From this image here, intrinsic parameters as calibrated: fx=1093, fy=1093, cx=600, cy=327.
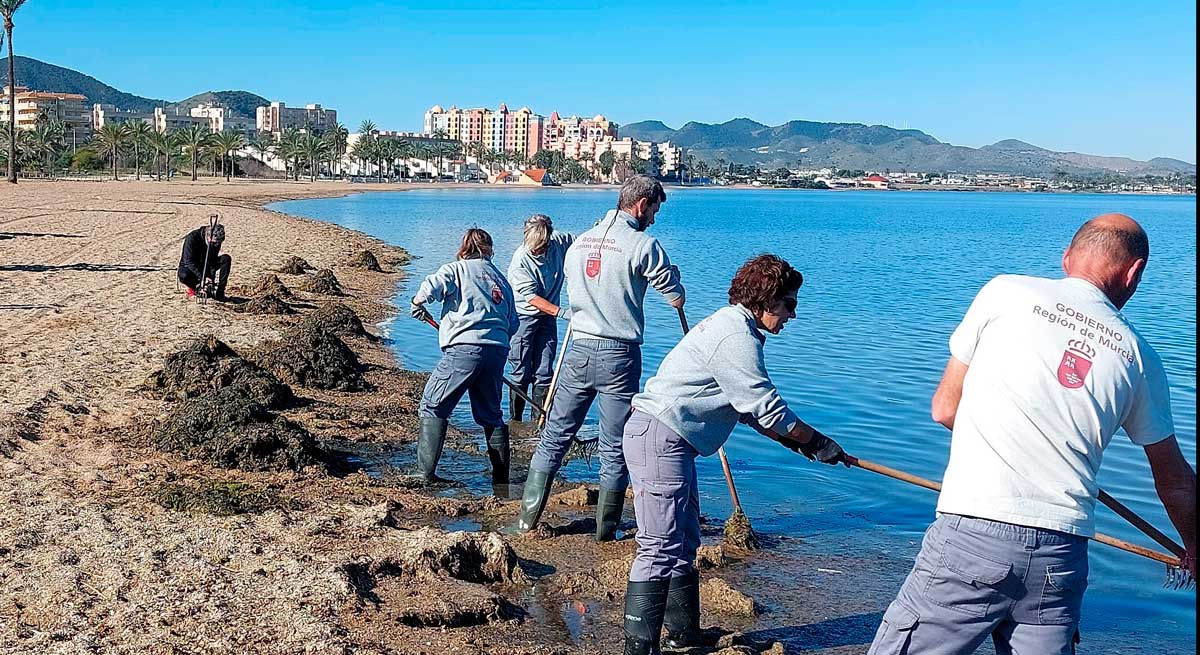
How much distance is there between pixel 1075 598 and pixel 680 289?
10.3ft

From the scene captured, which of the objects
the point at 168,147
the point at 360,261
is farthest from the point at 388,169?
the point at 360,261

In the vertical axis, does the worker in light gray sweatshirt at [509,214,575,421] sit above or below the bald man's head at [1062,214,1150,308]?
below

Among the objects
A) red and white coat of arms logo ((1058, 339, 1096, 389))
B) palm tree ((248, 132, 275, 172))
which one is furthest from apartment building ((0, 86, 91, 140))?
red and white coat of arms logo ((1058, 339, 1096, 389))

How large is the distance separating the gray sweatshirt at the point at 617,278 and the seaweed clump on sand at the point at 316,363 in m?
5.12

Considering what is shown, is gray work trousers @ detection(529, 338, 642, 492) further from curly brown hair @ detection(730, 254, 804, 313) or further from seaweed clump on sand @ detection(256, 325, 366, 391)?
seaweed clump on sand @ detection(256, 325, 366, 391)

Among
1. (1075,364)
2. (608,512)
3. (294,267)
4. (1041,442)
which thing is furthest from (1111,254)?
(294,267)

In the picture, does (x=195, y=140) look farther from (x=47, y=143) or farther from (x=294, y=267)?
(x=294, y=267)

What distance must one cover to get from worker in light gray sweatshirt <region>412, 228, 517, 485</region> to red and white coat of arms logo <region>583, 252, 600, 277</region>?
3.76 feet

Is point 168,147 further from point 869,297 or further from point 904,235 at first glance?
point 869,297

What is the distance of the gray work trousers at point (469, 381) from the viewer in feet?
23.1

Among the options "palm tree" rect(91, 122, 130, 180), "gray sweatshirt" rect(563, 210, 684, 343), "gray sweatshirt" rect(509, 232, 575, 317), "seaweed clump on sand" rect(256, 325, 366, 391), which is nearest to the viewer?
"gray sweatshirt" rect(563, 210, 684, 343)

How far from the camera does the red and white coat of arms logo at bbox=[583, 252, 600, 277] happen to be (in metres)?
6.05

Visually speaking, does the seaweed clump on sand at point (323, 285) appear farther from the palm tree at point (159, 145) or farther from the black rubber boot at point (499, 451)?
the palm tree at point (159, 145)

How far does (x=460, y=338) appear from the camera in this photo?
7008 millimetres
